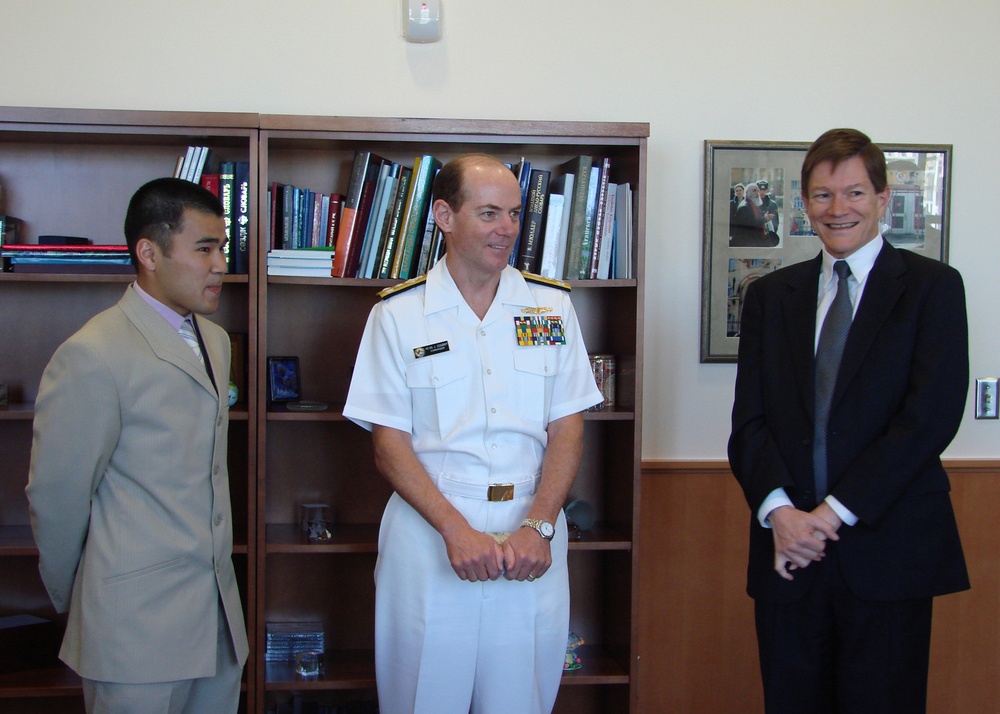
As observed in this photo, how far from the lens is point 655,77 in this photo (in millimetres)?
2926

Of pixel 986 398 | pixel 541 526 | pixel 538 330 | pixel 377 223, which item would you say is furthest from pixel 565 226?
pixel 986 398

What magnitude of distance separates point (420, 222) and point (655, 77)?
0.98m

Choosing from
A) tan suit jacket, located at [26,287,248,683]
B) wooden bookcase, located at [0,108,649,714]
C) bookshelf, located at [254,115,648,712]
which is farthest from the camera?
bookshelf, located at [254,115,648,712]

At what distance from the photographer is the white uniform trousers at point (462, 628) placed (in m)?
1.95

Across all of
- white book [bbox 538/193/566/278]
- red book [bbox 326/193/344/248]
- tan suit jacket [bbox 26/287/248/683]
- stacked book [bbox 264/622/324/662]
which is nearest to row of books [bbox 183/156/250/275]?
red book [bbox 326/193/344/248]

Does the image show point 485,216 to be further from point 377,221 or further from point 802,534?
point 802,534

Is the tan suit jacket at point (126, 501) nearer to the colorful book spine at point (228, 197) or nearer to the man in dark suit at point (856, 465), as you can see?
the colorful book spine at point (228, 197)

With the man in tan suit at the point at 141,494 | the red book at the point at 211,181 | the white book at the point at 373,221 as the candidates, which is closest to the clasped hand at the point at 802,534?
the man in tan suit at the point at 141,494

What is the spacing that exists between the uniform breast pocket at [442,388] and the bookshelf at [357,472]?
2.14 ft

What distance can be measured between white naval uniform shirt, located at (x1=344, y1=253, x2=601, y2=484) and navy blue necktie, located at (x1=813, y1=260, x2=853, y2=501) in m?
0.58

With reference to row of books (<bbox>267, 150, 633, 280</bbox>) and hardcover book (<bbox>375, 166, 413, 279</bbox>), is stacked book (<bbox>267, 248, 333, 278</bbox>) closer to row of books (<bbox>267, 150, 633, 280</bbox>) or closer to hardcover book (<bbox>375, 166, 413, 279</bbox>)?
row of books (<bbox>267, 150, 633, 280</bbox>)

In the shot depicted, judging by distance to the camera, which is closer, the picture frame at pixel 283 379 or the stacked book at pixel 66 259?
the stacked book at pixel 66 259

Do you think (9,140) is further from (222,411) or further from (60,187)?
(222,411)

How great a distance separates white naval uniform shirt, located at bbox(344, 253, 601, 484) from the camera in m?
2.00
